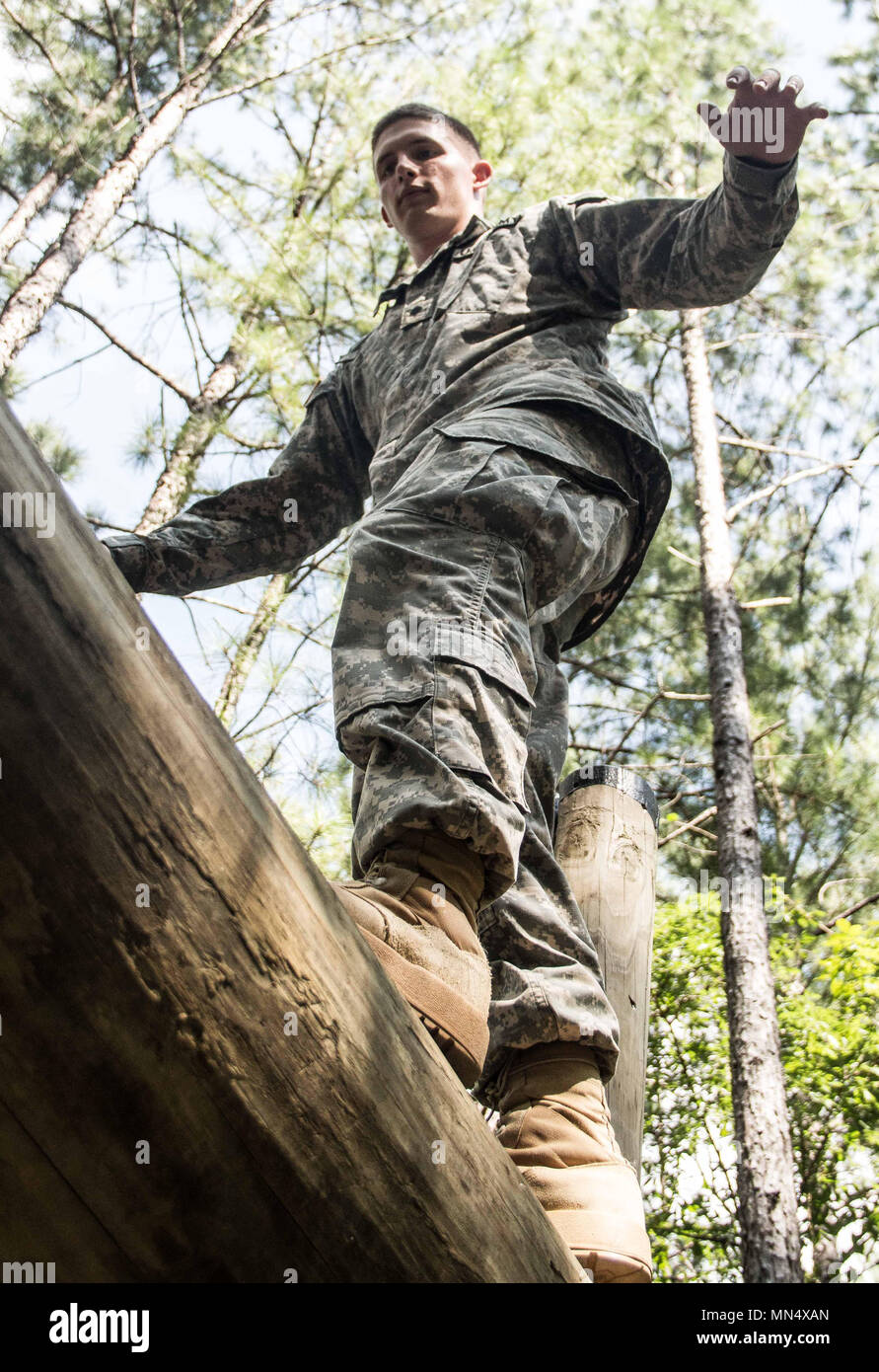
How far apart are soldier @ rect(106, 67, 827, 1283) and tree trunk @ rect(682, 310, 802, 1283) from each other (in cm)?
366

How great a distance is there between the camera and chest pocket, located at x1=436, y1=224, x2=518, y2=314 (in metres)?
2.28

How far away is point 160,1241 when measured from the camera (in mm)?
851

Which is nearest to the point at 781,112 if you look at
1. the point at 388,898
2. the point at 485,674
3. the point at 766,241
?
the point at 766,241

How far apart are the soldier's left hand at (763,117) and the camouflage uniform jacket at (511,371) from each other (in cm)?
3

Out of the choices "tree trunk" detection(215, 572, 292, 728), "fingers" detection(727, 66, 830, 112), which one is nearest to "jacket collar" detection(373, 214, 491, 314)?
"fingers" detection(727, 66, 830, 112)

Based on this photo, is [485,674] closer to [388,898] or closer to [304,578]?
[388,898]

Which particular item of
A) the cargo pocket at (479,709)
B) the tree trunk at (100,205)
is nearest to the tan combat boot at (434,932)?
the cargo pocket at (479,709)

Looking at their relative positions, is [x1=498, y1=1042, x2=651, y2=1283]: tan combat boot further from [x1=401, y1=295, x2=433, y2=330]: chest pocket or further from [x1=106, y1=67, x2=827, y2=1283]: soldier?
[x1=401, y1=295, x2=433, y2=330]: chest pocket

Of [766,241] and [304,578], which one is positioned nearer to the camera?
[766,241]

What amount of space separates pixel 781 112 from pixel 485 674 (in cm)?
99

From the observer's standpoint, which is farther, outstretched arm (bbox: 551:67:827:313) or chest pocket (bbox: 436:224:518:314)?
chest pocket (bbox: 436:224:518:314)

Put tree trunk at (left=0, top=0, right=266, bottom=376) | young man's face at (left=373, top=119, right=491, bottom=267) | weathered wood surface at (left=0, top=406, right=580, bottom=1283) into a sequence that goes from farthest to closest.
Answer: tree trunk at (left=0, top=0, right=266, bottom=376)
young man's face at (left=373, top=119, right=491, bottom=267)
weathered wood surface at (left=0, top=406, right=580, bottom=1283)

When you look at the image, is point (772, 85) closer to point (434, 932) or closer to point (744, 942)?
point (434, 932)
